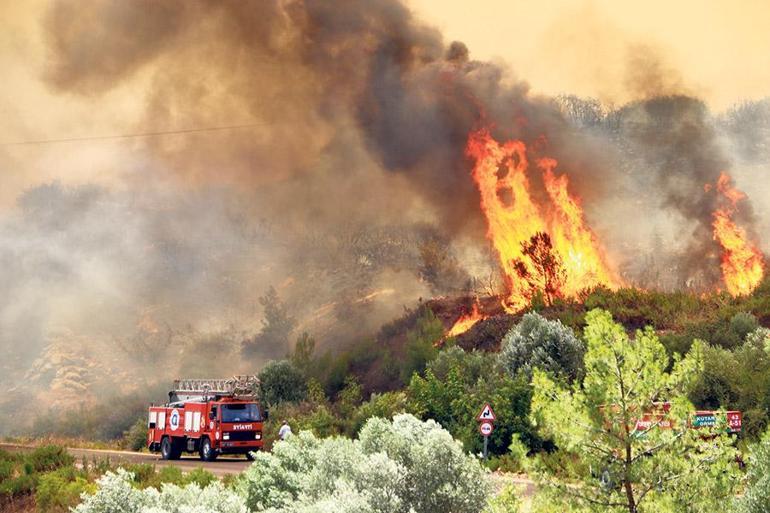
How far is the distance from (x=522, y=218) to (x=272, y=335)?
19.7 metres

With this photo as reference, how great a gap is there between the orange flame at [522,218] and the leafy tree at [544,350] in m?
15.6

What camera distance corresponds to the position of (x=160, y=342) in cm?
7444

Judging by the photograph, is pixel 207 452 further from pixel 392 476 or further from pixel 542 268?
pixel 542 268

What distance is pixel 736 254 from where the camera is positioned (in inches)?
2376

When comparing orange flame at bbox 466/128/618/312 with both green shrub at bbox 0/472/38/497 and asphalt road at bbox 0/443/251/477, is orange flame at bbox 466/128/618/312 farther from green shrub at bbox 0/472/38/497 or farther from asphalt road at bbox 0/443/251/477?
green shrub at bbox 0/472/38/497

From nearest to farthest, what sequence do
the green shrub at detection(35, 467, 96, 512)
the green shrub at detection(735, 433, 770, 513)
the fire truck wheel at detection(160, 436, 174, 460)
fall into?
the green shrub at detection(735, 433, 770, 513) < the green shrub at detection(35, 467, 96, 512) < the fire truck wheel at detection(160, 436, 174, 460)

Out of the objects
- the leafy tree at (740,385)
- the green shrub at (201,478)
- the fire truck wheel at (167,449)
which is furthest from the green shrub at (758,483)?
the fire truck wheel at (167,449)

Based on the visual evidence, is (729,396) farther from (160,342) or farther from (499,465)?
(160,342)

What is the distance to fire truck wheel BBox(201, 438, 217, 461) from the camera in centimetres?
3838

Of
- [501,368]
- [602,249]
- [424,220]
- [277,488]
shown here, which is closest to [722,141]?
[602,249]

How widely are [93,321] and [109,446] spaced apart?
84.8 feet

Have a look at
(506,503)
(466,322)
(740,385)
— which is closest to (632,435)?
(506,503)

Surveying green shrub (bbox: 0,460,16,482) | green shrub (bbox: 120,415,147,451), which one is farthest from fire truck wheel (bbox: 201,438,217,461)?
green shrub (bbox: 120,415,147,451)

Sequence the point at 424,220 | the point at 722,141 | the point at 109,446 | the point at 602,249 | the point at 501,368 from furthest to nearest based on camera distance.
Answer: the point at 722,141 → the point at 424,220 → the point at 602,249 → the point at 109,446 → the point at 501,368
